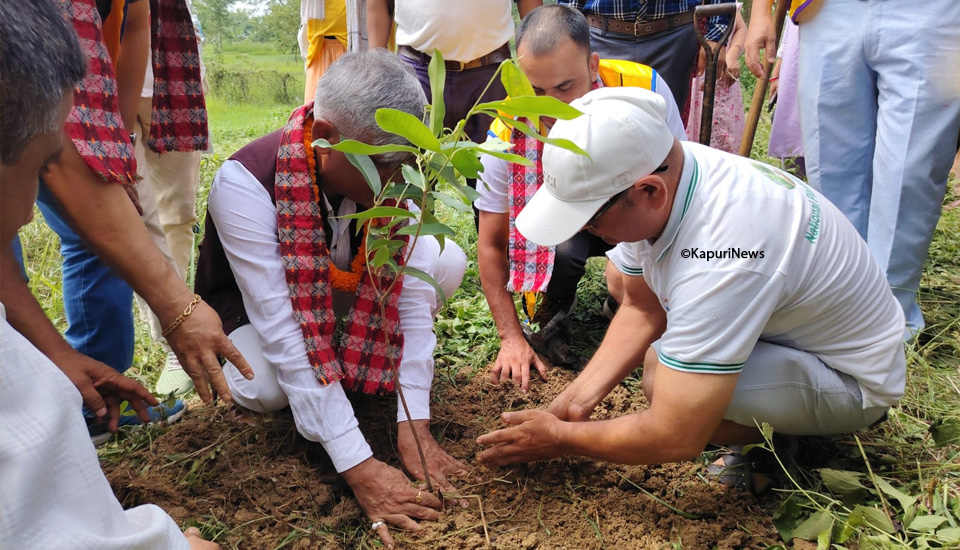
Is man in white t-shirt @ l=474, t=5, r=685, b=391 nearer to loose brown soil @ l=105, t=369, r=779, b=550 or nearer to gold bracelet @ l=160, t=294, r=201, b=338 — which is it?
loose brown soil @ l=105, t=369, r=779, b=550

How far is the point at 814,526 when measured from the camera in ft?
5.35

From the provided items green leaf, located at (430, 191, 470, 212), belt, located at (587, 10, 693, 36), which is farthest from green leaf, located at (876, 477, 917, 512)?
belt, located at (587, 10, 693, 36)

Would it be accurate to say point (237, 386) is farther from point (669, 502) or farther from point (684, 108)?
point (684, 108)

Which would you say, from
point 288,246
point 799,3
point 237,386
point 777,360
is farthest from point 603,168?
point 799,3

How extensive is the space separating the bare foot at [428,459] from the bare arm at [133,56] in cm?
145

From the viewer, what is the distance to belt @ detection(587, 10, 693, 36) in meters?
3.06

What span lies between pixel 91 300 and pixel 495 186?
1.48 metres

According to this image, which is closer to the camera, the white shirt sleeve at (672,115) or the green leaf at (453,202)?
the green leaf at (453,202)

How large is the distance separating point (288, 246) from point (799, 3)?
2.09m

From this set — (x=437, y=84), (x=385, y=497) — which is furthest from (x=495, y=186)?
(x=437, y=84)

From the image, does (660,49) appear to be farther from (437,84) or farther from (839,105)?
(437,84)

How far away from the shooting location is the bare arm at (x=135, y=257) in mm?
1523

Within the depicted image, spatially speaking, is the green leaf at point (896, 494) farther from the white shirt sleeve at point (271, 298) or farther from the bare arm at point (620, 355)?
the white shirt sleeve at point (271, 298)

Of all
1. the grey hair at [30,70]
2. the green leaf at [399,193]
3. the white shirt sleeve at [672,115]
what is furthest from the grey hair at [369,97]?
the white shirt sleeve at [672,115]
